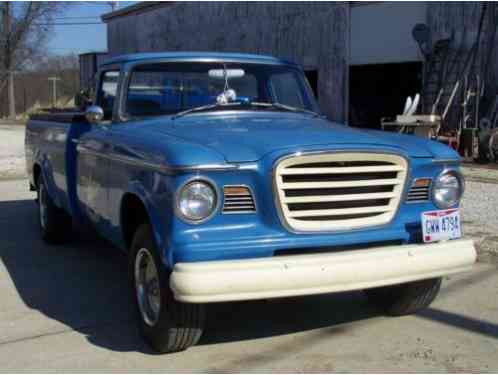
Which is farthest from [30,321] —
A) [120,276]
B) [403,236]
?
[403,236]

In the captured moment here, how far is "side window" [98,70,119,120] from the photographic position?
520 centimetres

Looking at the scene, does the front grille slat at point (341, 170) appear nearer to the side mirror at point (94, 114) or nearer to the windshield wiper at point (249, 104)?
the windshield wiper at point (249, 104)

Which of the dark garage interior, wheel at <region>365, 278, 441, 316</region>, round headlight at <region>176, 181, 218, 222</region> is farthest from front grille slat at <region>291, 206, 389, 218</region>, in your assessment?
the dark garage interior

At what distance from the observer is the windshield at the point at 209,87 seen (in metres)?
4.95

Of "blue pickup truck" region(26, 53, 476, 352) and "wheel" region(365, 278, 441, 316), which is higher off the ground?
"blue pickup truck" region(26, 53, 476, 352)

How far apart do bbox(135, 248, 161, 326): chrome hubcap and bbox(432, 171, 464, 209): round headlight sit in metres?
1.77

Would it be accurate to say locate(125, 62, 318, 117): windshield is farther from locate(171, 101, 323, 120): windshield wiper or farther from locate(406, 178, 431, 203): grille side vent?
locate(406, 178, 431, 203): grille side vent

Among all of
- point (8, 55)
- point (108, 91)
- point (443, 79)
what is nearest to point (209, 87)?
point (108, 91)

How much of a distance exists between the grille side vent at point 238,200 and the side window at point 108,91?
77.1 inches

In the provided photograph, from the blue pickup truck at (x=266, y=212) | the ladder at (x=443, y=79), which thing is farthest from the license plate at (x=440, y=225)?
the ladder at (x=443, y=79)

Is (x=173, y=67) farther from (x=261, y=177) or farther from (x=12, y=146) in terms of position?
(x=12, y=146)

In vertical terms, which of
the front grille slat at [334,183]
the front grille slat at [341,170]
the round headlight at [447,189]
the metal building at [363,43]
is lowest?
the round headlight at [447,189]

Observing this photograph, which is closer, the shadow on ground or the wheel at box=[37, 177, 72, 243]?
the shadow on ground

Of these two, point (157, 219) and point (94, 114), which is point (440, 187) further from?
point (94, 114)
